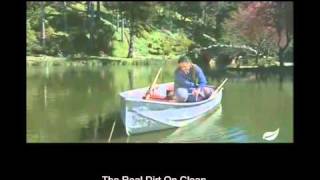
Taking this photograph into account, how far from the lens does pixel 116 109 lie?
12.0ft

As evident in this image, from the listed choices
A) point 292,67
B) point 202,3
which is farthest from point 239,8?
point 292,67

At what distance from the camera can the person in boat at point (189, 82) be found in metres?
3.64

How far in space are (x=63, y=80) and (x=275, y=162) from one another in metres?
1.34

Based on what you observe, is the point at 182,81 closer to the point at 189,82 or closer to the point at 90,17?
the point at 189,82

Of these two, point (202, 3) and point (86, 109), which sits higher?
point (202, 3)

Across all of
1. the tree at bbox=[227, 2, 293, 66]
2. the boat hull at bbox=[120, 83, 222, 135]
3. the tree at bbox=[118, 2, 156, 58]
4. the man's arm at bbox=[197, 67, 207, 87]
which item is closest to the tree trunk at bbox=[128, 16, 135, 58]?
the tree at bbox=[118, 2, 156, 58]

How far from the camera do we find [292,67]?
3.65 meters

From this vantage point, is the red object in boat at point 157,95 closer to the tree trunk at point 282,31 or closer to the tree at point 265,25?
the tree at point 265,25

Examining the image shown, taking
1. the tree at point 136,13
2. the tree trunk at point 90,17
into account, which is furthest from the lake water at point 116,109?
the tree at point 136,13

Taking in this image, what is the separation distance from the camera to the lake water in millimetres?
3637

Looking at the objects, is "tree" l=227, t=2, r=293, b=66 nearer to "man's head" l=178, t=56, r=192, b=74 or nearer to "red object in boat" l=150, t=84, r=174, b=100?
"man's head" l=178, t=56, r=192, b=74

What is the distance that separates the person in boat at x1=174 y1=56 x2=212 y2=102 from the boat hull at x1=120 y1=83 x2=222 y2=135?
0.14 feet
